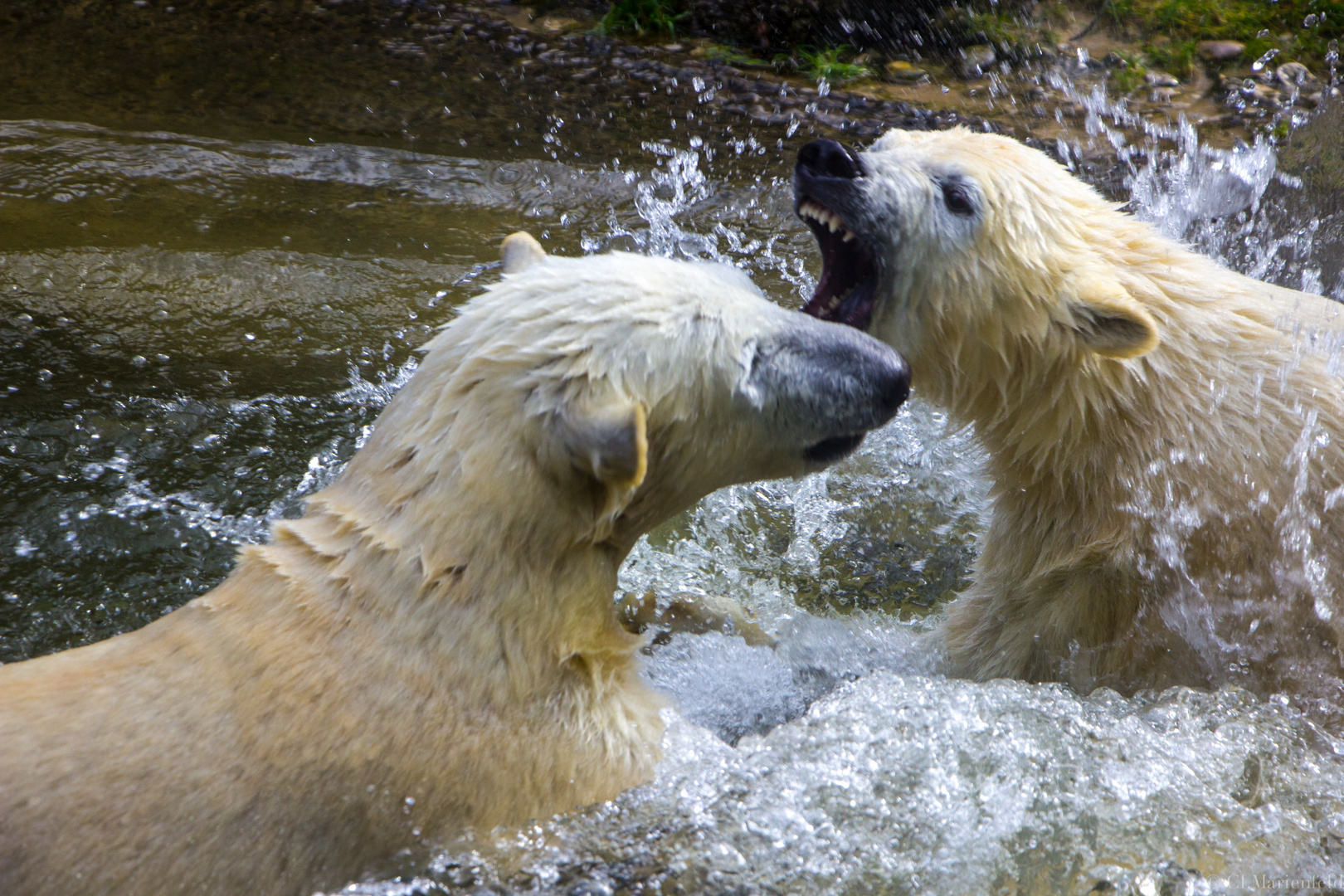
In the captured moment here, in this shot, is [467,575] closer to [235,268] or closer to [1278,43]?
[235,268]

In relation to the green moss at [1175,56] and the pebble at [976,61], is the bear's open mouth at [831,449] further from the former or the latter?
the green moss at [1175,56]

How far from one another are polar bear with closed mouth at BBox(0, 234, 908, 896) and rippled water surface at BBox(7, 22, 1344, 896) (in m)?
0.25

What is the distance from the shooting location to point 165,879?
7.41ft

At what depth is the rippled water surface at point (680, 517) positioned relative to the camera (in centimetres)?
285

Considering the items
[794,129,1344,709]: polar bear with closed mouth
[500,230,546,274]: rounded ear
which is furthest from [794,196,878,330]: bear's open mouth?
[500,230,546,274]: rounded ear

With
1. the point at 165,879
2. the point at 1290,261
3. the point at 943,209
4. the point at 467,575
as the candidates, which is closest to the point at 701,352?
the point at 467,575

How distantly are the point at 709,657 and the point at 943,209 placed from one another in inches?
61.5

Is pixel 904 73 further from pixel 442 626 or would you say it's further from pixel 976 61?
pixel 442 626

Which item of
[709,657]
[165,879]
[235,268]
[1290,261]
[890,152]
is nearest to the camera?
[165,879]

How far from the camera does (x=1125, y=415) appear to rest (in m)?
3.02

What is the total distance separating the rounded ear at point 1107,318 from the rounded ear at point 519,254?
141 centimetres

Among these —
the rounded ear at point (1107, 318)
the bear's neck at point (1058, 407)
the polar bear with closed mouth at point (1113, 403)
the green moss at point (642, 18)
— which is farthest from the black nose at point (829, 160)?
the green moss at point (642, 18)

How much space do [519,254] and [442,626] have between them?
3.34 ft

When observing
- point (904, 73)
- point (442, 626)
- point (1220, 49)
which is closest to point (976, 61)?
point (904, 73)
